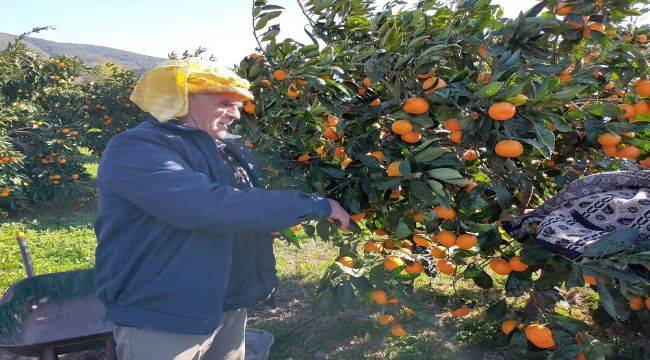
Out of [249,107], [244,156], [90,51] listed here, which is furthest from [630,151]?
[90,51]

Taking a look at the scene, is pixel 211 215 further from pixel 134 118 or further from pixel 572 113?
pixel 134 118

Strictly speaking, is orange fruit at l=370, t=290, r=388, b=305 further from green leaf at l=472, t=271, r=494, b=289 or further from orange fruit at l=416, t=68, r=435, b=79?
orange fruit at l=416, t=68, r=435, b=79

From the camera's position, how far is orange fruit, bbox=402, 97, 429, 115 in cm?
190

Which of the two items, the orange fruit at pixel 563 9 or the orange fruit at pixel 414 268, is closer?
the orange fruit at pixel 563 9

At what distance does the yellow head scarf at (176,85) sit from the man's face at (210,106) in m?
0.04

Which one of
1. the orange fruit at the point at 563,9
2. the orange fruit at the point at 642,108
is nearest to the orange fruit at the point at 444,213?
the orange fruit at the point at 642,108

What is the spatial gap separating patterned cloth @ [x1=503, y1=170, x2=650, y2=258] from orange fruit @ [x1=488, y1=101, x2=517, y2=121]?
17.7 inches

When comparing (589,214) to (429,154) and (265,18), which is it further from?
(265,18)

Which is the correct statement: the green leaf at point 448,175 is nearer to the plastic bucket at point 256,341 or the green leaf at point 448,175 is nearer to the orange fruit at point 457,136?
the orange fruit at point 457,136

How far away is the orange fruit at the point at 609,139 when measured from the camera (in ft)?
6.44

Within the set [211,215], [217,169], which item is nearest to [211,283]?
[211,215]

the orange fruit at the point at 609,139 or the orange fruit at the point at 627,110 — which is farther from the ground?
the orange fruit at the point at 627,110

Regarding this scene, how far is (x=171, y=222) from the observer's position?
5.28ft

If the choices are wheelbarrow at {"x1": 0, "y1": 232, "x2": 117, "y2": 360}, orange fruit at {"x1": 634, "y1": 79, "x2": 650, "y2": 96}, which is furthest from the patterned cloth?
wheelbarrow at {"x1": 0, "y1": 232, "x2": 117, "y2": 360}
